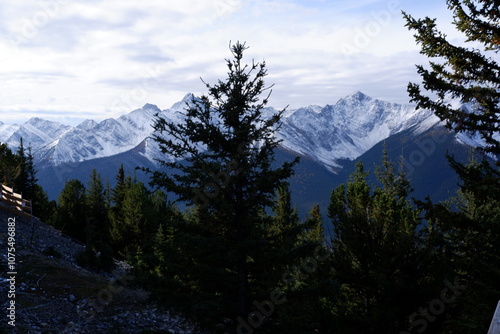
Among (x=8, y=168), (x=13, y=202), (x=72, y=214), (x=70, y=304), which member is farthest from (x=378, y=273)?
(x=72, y=214)

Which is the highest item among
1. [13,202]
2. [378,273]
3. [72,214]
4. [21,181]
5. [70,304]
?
[21,181]

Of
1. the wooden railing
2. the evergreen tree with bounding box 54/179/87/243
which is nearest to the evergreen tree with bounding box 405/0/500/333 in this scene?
the wooden railing

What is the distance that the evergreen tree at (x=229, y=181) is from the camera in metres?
12.4

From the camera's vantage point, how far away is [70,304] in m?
14.8

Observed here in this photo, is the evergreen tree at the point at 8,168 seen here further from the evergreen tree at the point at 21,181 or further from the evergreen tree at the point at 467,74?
the evergreen tree at the point at 467,74

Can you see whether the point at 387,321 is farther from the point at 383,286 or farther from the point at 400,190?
the point at 400,190

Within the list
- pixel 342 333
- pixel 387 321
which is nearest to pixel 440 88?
pixel 387 321

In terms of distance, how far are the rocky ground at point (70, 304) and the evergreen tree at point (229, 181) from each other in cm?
289

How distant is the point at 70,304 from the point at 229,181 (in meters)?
8.20

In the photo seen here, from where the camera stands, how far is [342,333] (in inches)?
522

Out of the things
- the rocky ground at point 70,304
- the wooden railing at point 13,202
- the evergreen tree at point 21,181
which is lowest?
the rocky ground at point 70,304

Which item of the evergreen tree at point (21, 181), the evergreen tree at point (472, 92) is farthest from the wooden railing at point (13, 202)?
the evergreen tree at point (472, 92)

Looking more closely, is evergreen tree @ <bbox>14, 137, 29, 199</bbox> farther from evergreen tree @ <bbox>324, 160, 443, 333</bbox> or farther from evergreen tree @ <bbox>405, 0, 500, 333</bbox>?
evergreen tree @ <bbox>405, 0, 500, 333</bbox>

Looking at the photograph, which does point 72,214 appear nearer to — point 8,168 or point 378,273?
point 8,168
